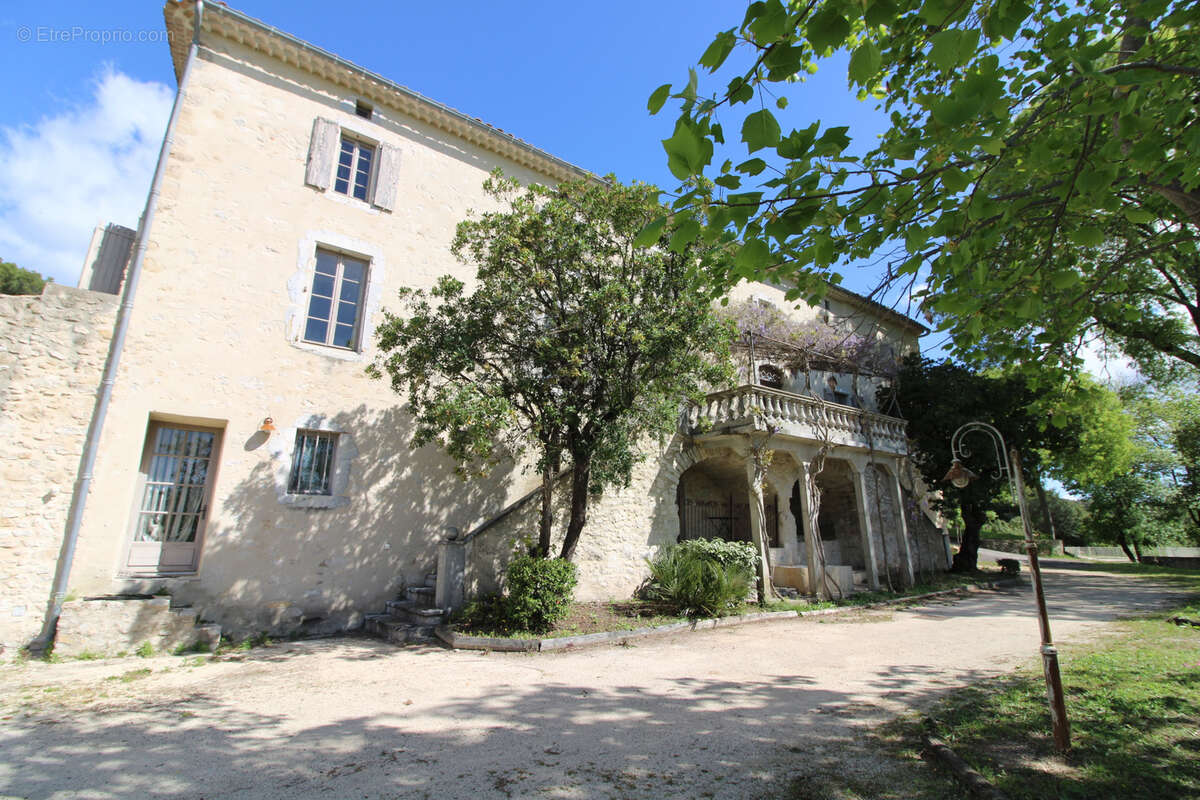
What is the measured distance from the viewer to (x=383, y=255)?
1021cm

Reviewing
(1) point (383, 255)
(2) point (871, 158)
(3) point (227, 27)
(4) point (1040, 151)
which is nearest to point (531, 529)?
(1) point (383, 255)

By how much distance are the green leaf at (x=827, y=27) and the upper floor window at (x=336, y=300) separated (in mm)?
9078

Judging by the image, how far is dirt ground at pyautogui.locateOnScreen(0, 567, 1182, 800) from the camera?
11.6 feet

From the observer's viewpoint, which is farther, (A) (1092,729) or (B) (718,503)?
(B) (718,503)

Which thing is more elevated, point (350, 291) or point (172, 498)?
point (350, 291)

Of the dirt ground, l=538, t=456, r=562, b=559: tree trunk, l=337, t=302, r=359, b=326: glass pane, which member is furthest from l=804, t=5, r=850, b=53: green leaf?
l=337, t=302, r=359, b=326: glass pane

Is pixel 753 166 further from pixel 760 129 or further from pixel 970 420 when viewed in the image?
pixel 970 420

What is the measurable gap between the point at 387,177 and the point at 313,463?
18.0 ft

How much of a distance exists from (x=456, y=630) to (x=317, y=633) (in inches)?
90.5

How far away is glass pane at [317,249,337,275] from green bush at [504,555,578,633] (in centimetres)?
609

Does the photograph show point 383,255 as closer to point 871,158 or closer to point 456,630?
point 456,630

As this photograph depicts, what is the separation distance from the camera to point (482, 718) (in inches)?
188

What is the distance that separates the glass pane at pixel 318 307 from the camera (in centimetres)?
946

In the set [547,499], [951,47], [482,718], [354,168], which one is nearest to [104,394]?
[354,168]
